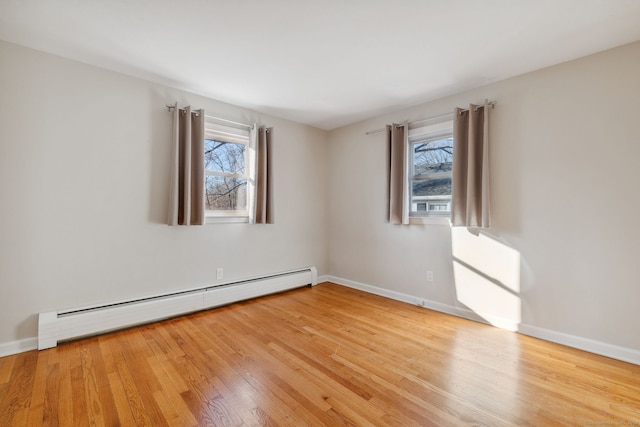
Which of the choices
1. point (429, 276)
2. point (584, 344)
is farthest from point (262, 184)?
point (584, 344)

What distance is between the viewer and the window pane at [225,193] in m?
3.37

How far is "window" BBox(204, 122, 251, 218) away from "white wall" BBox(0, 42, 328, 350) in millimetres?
249

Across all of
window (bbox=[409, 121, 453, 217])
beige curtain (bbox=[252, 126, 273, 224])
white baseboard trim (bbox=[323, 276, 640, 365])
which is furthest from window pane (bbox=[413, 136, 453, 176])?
beige curtain (bbox=[252, 126, 273, 224])

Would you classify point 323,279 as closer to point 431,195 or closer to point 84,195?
point 431,195

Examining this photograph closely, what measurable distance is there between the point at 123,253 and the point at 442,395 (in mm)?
2973

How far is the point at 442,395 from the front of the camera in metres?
1.71

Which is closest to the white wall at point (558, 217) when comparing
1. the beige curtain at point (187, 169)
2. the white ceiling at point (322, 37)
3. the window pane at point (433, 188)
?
the white ceiling at point (322, 37)

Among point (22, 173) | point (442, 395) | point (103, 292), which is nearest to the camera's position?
point (442, 395)

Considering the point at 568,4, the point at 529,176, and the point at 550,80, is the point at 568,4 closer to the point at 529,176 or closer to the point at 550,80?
the point at 550,80

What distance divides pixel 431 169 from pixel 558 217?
4.41 ft

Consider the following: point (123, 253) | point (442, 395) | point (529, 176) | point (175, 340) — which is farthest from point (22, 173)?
point (529, 176)

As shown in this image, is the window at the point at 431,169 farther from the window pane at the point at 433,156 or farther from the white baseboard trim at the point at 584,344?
the white baseboard trim at the point at 584,344

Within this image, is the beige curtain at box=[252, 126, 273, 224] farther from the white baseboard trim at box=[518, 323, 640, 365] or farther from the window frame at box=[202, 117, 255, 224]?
the white baseboard trim at box=[518, 323, 640, 365]

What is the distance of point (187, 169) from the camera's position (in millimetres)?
2916
